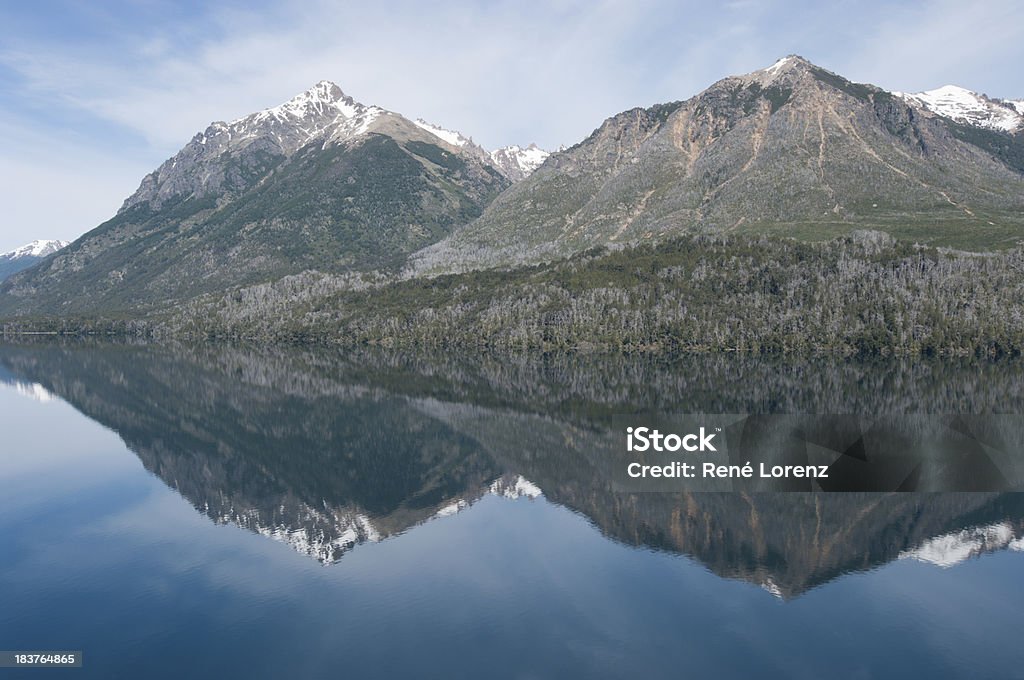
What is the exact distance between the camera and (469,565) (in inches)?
2365

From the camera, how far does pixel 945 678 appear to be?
134ft

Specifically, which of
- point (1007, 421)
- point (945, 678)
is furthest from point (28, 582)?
point (1007, 421)

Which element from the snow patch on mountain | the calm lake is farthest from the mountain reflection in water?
the calm lake

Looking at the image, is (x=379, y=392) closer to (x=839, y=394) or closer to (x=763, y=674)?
(x=839, y=394)

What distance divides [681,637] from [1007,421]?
298 ft

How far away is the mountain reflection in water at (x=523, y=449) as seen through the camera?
209ft

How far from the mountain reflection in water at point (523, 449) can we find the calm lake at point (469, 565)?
537 millimetres

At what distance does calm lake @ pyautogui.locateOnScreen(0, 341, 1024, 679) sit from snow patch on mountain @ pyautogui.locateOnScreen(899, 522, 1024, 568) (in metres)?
0.24

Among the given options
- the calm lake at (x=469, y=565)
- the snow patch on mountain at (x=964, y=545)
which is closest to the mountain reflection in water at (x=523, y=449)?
the snow patch on mountain at (x=964, y=545)

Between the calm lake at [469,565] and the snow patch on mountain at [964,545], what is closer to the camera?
the calm lake at [469,565]

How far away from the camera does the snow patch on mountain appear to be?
58.3 metres

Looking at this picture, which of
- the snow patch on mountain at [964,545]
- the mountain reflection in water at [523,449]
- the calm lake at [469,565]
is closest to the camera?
the calm lake at [469,565]

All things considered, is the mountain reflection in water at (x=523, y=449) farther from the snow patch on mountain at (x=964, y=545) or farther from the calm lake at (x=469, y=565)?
the calm lake at (x=469, y=565)

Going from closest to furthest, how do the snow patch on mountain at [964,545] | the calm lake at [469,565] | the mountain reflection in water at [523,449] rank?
the calm lake at [469,565], the snow patch on mountain at [964,545], the mountain reflection in water at [523,449]
